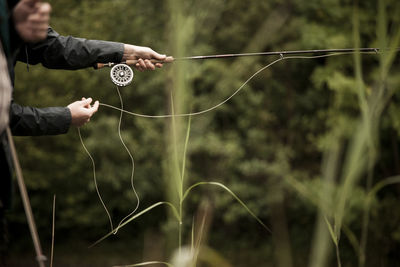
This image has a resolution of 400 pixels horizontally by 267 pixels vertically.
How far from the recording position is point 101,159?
915 cm

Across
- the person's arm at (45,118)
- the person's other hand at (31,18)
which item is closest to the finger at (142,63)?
the person's arm at (45,118)

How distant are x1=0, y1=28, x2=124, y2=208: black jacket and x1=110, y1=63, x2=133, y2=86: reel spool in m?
0.08

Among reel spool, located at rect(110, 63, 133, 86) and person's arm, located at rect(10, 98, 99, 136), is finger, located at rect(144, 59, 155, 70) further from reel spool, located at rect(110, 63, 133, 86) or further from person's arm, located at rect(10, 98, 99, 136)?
person's arm, located at rect(10, 98, 99, 136)

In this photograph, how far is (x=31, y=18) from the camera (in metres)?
1.18

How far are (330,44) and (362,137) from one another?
701 centimetres

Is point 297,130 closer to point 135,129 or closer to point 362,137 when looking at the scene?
point 135,129

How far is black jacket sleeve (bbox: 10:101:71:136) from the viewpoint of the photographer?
1.45 m

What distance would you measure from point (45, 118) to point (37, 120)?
3 centimetres

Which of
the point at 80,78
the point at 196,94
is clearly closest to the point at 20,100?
the point at 80,78

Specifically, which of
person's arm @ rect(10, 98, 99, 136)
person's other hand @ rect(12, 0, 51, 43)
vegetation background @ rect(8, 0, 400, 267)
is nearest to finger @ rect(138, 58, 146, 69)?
person's arm @ rect(10, 98, 99, 136)

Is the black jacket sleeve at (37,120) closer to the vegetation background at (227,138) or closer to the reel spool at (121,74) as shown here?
the reel spool at (121,74)

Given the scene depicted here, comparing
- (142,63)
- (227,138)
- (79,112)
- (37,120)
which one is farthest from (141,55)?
(227,138)

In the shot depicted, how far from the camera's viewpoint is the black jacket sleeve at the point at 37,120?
145cm

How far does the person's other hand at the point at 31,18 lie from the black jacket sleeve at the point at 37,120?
11.9 inches
